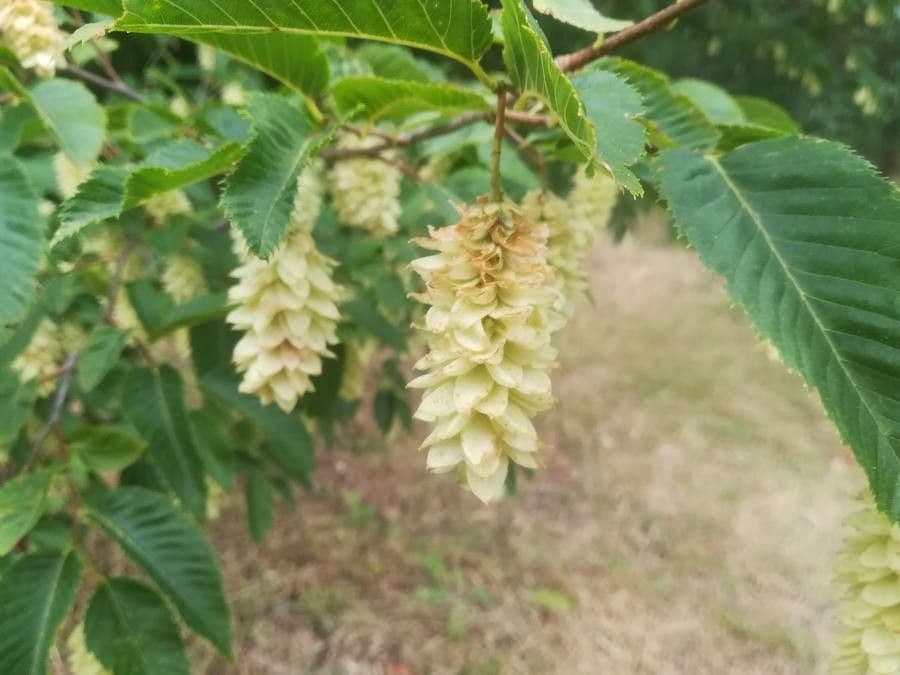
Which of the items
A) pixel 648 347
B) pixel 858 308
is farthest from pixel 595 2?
pixel 648 347

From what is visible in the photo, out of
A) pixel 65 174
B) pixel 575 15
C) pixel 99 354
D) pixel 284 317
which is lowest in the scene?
pixel 99 354

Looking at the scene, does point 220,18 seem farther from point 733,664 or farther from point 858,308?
point 733,664

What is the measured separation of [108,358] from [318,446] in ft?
9.71

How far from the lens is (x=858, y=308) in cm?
83

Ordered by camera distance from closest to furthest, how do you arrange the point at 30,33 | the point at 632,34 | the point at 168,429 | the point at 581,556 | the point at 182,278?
the point at 632,34 < the point at 30,33 < the point at 168,429 < the point at 182,278 < the point at 581,556

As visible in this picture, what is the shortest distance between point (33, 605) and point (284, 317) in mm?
573

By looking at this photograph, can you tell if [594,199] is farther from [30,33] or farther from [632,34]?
[30,33]

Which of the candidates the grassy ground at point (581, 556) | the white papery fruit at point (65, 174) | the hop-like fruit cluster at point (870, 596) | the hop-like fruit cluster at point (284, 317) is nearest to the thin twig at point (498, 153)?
the hop-like fruit cluster at point (284, 317)

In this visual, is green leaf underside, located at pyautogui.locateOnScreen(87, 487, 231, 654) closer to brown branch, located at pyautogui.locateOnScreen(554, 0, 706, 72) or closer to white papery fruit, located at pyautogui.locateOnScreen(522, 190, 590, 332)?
white papery fruit, located at pyautogui.locateOnScreen(522, 190, 590, 332)

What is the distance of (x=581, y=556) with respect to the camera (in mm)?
3684

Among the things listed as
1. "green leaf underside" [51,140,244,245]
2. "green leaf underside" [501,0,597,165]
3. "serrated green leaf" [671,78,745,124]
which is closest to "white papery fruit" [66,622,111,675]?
"green leaf underside" [51,140,244,245]

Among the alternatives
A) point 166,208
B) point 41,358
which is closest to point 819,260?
point 166,208

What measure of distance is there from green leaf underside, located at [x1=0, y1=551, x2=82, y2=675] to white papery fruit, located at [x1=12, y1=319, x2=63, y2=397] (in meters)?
0.49

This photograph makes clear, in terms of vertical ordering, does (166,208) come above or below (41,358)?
above
